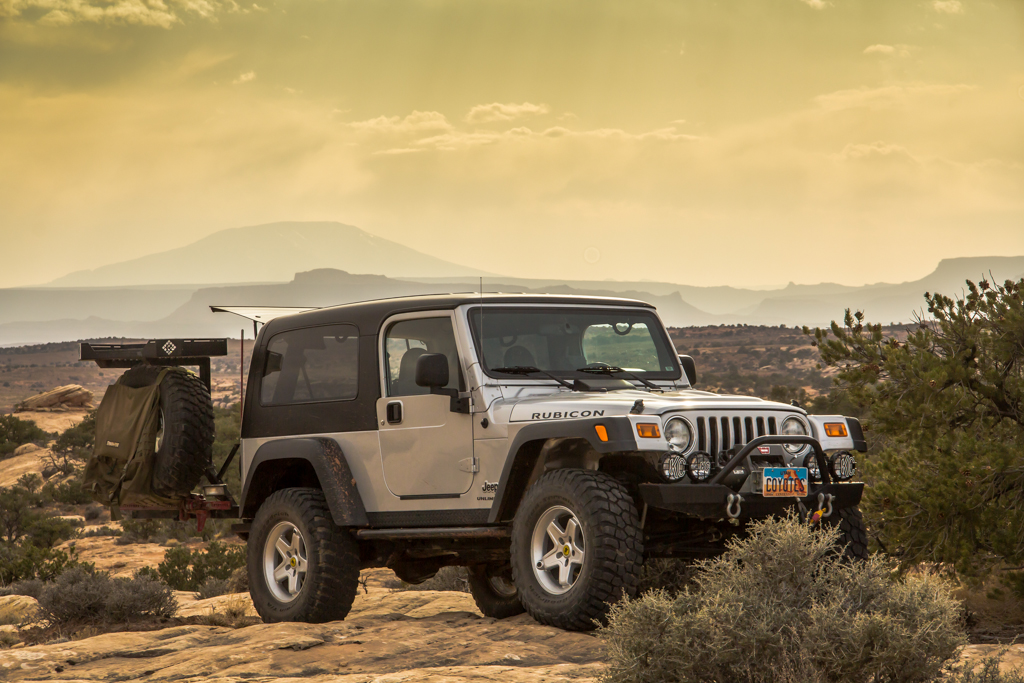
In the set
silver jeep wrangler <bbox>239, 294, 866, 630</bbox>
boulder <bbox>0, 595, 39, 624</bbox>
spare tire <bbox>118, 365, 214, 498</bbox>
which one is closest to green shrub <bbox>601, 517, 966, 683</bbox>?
silver jeep wrangler <bbox>239, 294, 866, 630</bbox>

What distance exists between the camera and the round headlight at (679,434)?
20.9ft

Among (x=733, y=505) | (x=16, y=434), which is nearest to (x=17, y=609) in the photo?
(x=733, y=505)

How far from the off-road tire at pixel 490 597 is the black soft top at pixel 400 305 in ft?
7.44

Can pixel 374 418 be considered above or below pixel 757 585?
above

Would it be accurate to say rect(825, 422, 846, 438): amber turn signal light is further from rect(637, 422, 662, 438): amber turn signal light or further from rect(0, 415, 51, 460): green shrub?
rect(0, 415, 51, 460): green shrub

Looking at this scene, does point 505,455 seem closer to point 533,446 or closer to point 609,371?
point 533,446

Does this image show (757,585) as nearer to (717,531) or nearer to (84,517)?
(717,531)

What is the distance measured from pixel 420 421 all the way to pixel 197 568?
1157 centimetres

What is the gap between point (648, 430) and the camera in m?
6.23

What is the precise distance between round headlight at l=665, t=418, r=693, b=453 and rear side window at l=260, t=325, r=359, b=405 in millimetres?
2732

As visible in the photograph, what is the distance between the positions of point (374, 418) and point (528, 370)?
1261 millimetres

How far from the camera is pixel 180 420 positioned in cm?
889

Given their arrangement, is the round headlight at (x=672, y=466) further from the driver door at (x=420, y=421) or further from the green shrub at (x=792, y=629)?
the driver door at (x=420, y=421)

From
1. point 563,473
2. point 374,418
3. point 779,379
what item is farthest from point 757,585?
point 779,379
